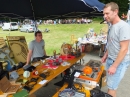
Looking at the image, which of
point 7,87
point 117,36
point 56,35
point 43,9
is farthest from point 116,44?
point 56,35

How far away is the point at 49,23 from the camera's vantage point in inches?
1200

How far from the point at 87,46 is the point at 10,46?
163 inches

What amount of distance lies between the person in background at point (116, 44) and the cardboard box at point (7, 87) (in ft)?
4.87

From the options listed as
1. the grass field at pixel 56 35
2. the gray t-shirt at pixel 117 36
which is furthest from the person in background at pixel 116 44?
the grass field at pixel 56 35

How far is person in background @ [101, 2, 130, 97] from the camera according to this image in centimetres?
230

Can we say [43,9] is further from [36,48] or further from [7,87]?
[7,87]

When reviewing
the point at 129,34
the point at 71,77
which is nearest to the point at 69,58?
the point at 71,77

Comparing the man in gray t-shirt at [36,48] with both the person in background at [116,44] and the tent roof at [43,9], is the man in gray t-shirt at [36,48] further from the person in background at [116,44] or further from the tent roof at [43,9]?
the person in background at [116,44]

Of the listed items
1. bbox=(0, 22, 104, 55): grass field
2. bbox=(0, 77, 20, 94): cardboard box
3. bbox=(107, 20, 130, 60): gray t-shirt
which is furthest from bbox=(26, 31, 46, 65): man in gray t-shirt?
bbox=(0, 22, 104, 55): grass field

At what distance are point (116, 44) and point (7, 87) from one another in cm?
181

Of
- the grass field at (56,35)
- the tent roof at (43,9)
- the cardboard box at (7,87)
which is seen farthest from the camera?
the grass field at (56,35)

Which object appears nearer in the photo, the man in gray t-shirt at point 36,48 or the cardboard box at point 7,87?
the cardboard box at point 7,87

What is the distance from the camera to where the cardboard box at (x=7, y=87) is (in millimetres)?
2252

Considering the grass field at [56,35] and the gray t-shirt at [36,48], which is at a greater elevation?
the gray t-shirt at [36,48]
